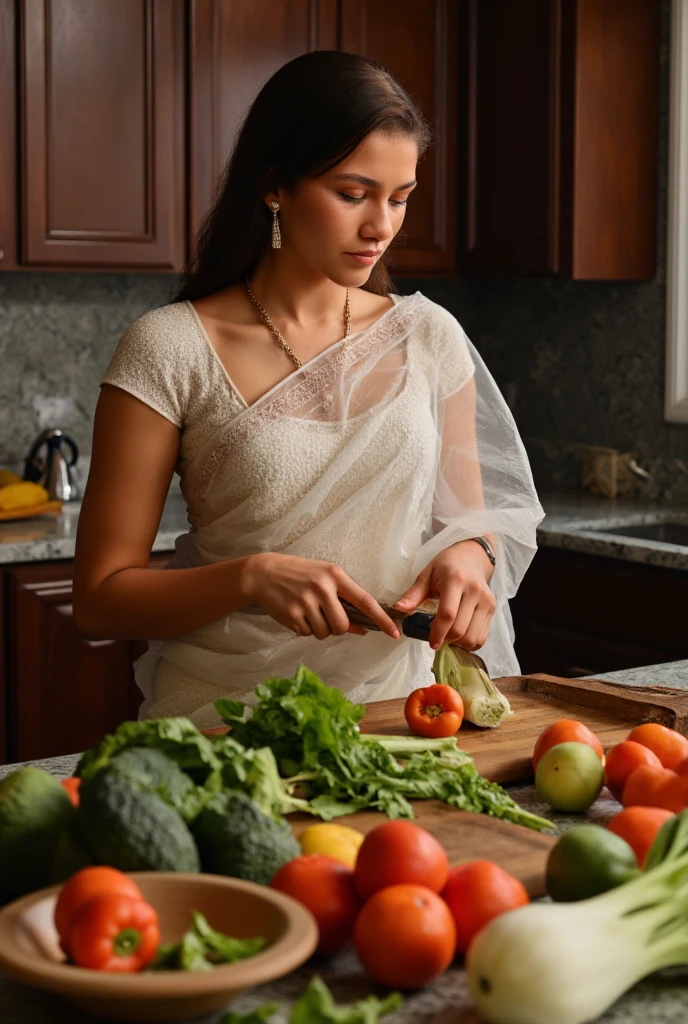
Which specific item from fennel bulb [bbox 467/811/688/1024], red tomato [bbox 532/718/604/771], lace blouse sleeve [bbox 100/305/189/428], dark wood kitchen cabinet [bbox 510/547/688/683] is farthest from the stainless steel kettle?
fennel bulb [bbox 467/811/688/1024]

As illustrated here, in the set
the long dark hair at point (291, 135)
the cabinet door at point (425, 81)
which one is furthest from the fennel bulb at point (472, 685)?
the cabinet door at point (425, 81)

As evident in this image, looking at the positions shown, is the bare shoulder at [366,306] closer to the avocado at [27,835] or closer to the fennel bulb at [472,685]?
the fennel bulb at [472,685]

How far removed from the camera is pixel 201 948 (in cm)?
83

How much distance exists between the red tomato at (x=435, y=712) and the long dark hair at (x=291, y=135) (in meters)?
0.71

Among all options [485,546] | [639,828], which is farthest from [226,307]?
[639,828]

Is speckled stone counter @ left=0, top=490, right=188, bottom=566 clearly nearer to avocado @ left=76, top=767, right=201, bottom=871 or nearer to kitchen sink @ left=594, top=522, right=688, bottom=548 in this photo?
kitchen sink @ left=594, top=522, right=688, bottom=548

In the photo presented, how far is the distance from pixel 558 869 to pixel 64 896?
1.19ft

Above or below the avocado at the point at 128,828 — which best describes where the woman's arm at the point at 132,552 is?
above

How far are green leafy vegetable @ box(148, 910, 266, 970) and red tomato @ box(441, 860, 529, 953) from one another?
0.16 meters

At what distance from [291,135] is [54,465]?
1.79 metres

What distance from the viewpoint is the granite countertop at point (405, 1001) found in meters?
0.88

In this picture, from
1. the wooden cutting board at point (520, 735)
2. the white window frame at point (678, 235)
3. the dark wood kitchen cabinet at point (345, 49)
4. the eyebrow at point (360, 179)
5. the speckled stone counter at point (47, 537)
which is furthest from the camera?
the white window frame at point (678, 235)

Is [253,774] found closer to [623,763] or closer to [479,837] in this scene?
[479,837]

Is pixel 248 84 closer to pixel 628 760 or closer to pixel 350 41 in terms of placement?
pixel 350 41
